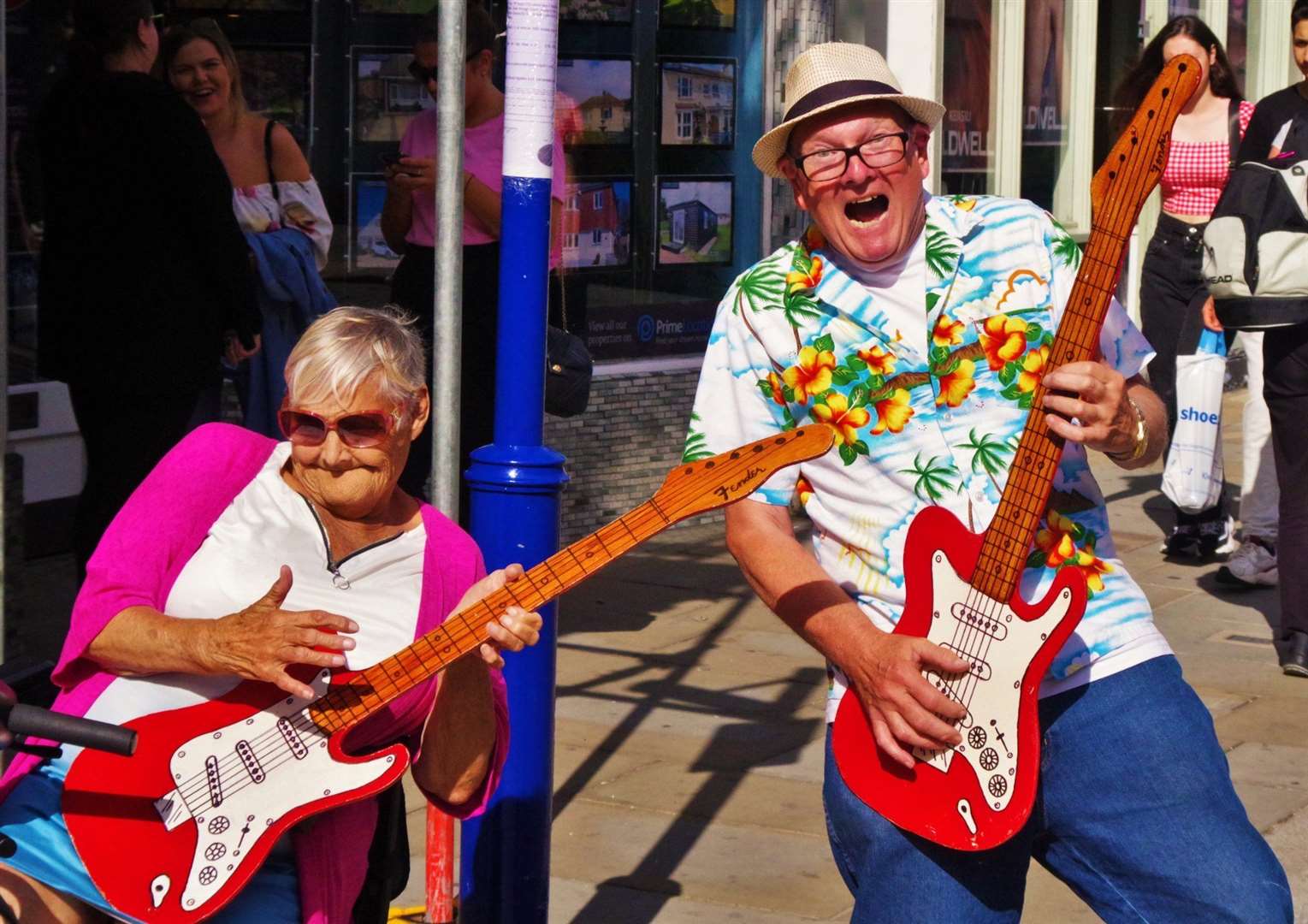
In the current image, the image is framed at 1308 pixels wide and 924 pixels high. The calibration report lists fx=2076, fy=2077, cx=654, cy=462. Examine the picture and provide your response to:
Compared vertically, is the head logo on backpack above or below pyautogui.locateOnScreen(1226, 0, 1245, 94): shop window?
below

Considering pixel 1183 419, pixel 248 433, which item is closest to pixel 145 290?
pixel 248 433

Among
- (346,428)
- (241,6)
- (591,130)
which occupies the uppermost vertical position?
(241,6)

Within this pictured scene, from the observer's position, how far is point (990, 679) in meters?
2.81

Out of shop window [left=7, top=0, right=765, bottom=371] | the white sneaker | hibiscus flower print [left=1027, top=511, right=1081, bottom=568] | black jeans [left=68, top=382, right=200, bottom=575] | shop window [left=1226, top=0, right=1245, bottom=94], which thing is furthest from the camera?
shop window [left=1226, top=0, right=1245, bottom=94]

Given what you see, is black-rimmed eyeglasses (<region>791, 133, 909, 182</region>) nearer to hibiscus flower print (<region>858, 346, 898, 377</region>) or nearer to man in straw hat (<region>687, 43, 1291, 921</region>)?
man in straw hat (<region>687, 43, 1291, 921</region>)

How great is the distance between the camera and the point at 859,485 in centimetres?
303

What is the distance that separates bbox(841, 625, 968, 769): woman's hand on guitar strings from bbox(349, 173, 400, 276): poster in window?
16.6ft

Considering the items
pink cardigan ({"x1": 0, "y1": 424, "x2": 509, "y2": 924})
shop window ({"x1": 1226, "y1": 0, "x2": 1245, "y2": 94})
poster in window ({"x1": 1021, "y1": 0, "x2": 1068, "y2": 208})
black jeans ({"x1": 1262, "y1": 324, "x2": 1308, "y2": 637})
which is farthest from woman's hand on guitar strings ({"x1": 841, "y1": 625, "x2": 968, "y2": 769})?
shop window ({"x1": 1226, "y1": 0, "x2": 1245, "y2": 94})

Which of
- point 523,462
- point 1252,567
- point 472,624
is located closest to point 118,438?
point 523,462

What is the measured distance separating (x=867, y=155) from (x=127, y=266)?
10.4ft

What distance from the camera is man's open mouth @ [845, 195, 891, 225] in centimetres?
305

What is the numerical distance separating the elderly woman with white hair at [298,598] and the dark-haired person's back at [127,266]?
2.55m

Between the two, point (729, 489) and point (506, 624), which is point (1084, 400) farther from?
point (506, 624)

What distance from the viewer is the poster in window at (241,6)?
7.11m
